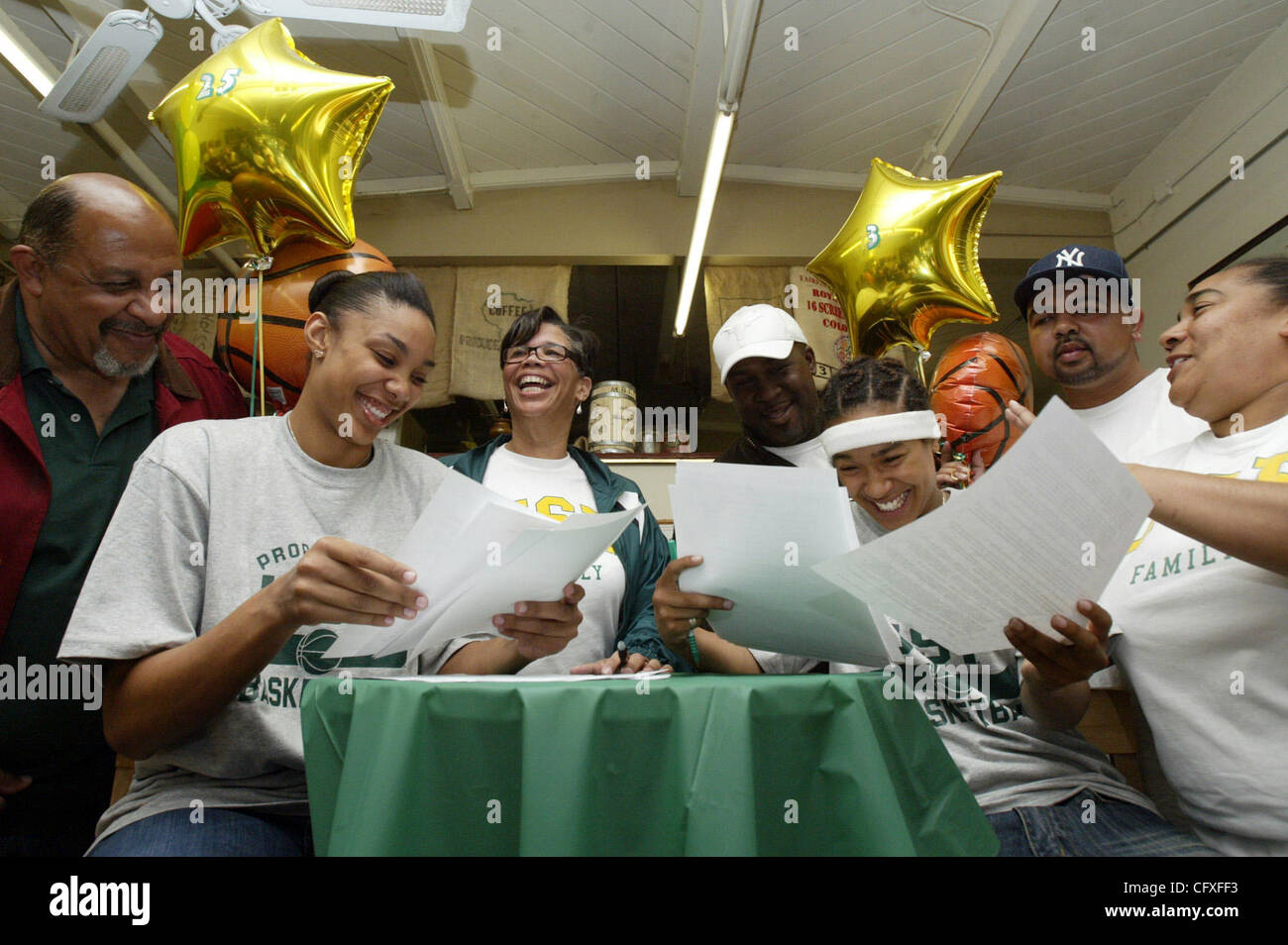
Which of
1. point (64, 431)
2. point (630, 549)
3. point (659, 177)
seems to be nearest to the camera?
point (64, 431)

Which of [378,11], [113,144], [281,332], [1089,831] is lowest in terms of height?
[1089,831]

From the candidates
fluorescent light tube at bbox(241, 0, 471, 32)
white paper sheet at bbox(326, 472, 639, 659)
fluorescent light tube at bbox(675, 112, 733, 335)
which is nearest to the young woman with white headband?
white paper sheet at bbox(326, 472, 639, 659)

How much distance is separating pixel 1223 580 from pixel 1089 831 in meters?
0.46

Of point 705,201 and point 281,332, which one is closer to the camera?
point 281,332

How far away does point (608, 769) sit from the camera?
944 mm

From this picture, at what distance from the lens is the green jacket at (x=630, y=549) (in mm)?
1796

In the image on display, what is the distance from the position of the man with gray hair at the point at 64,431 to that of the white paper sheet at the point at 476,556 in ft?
2.67

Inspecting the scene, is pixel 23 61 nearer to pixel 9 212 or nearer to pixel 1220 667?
pixel 9 212

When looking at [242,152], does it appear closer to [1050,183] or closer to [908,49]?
[908,49]

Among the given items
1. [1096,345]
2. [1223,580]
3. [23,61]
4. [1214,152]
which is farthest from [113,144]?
[1214,152]

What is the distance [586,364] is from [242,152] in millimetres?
1055

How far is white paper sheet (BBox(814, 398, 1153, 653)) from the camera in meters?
0.92

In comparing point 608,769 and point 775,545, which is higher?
point 775,545
